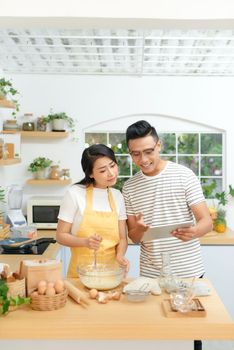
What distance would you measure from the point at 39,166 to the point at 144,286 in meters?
3.23

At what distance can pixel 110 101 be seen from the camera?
555cm

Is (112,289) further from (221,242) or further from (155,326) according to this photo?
(221,242)

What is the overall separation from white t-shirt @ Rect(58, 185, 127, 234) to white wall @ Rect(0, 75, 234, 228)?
2.74 m

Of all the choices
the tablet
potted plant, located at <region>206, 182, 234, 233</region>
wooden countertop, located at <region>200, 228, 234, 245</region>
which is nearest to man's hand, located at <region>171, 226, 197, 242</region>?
the tablet

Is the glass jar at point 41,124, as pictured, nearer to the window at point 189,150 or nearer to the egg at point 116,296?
the window at point 189,150

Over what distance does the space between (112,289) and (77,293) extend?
0.21 metres

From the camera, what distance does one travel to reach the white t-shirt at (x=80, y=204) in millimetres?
2803

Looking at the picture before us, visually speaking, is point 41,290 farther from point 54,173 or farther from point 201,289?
point 54,173

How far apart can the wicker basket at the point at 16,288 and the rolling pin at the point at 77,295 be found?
0.21m

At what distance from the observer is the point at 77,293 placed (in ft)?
7.57

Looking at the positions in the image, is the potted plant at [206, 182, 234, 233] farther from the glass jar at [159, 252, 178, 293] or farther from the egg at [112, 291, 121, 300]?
the egg at [112, 291, 121, 300]

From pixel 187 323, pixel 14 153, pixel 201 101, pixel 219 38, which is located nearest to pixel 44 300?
pixel 187 323

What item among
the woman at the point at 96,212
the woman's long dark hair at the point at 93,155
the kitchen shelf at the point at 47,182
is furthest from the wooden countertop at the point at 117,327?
the kitchen shelf at the point at 47,182

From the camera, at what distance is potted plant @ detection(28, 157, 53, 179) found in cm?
544
